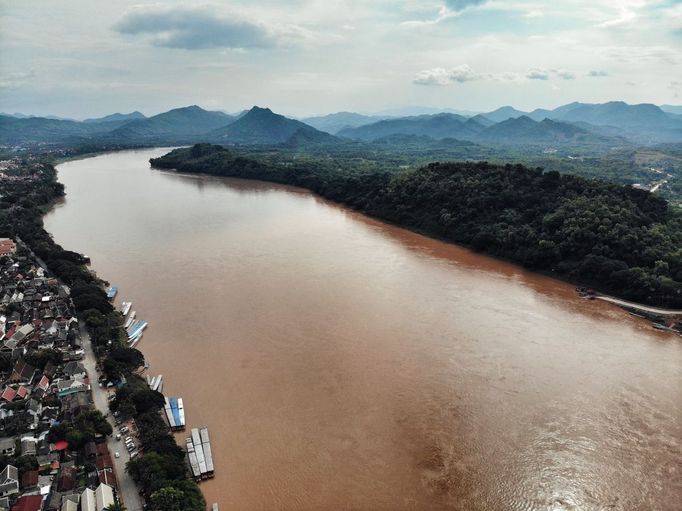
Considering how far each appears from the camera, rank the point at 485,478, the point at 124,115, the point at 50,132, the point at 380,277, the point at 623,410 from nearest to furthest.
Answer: the point at 485,478, the point at 623,410, the point at 380,277, the point at 50,132, the point at 124,115

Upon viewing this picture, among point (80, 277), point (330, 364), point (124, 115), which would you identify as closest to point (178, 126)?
point (124, 115)

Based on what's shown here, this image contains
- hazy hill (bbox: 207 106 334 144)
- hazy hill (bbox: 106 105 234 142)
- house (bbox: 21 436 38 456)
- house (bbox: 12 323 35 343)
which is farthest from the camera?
hazy hill (bbox: 106 105 234 142)

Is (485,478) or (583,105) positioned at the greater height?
(583,105)

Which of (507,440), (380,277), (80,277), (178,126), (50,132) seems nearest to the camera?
(507,440)

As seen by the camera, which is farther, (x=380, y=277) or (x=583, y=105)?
(x=583, y=105)

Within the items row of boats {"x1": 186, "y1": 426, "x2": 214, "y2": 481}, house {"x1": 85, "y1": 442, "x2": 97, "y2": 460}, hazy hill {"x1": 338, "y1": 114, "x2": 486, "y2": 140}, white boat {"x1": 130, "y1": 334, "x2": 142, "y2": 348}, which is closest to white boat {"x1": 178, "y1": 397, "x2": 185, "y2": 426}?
row of boats {"x1": 186, "y1": 426, "x2": 214, "y2": 481}

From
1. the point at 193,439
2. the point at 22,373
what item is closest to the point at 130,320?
the point at 22,373

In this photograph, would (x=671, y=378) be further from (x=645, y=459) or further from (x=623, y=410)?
(x=645, y=459)

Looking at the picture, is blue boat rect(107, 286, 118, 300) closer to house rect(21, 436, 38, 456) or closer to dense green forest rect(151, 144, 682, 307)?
house rect(21, 436, 38, 456)
